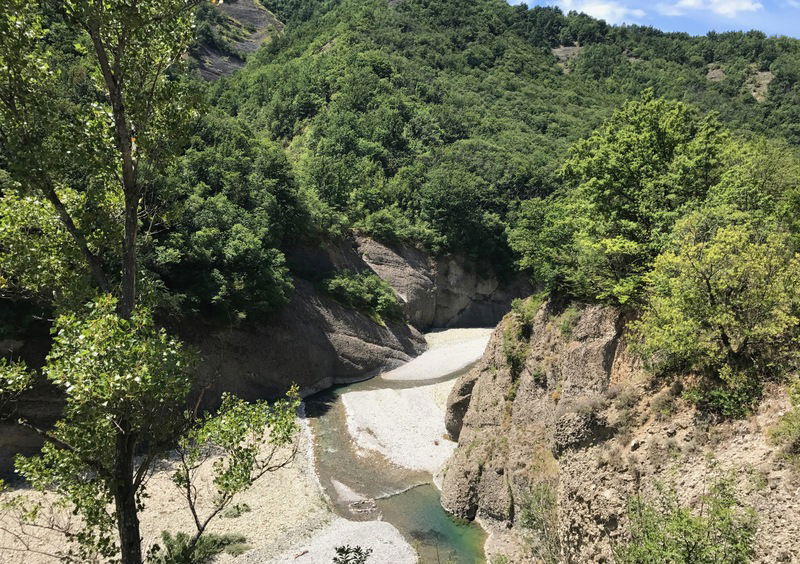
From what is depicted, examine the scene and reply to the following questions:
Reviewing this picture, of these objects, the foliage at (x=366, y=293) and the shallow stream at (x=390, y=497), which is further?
the foliage at (x=366, y=293)

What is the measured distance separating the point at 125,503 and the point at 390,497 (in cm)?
2012

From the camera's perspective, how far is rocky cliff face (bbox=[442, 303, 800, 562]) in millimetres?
12898

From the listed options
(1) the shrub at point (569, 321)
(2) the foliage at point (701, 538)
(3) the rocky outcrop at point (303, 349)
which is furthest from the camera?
(3) the rocky outcrop at point (303, 349)

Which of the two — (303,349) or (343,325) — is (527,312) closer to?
(303,349)

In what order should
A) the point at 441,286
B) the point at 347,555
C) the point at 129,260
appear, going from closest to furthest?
1. the point at 129,260
2. the point at 347,555
3. the point at 441,286

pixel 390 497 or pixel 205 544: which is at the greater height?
pixel 205 544

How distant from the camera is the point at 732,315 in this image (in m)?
13.6

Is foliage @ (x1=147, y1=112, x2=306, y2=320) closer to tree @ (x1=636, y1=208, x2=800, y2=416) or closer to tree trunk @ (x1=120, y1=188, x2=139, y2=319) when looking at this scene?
tree trunk @ (x1=120, y1=188, x2=139, y2=319)

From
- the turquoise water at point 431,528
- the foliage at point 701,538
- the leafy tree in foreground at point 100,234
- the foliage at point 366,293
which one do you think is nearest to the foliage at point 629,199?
the foliage at point 701,538

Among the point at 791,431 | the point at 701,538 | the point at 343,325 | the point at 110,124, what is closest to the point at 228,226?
the point at 343,325

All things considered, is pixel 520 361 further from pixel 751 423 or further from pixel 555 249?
pixel 751 423

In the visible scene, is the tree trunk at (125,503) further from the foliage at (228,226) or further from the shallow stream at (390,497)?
the foliage at (228,226)

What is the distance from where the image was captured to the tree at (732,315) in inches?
529

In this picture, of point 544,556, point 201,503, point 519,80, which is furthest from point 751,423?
point 519,80
